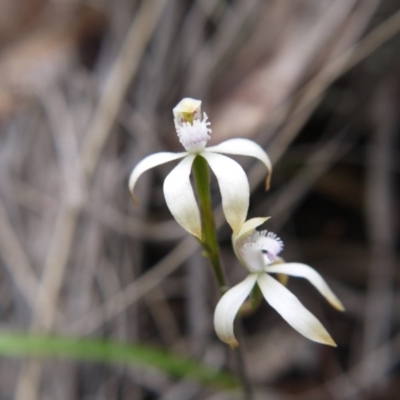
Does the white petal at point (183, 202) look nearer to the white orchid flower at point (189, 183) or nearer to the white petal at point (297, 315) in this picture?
the white orchid flower at point (189, 183)

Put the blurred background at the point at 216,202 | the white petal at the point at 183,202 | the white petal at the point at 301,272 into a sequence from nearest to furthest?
the white petal at the point at 183,202 < the white petal at the point at 301,272 < the blurred background at the point at 216,202

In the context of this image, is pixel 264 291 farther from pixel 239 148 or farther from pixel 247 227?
pixel 239 148

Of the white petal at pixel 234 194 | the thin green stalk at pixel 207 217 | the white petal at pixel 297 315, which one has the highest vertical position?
the white petal at pixel 234 194

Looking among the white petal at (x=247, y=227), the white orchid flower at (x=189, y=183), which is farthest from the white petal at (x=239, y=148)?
the white petal at (x=247, y=227)

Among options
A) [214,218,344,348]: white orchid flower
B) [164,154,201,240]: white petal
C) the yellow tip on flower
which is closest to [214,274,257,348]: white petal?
[214,218,344,348]: white orchid flower

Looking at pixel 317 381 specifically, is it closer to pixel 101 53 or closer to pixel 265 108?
pixel 265 108

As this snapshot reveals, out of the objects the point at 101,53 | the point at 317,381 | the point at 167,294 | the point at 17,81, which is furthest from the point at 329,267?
the point at 17,81

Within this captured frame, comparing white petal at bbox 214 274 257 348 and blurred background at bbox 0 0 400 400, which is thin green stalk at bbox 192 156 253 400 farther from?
blurred background at bbox 0 0 400 400
